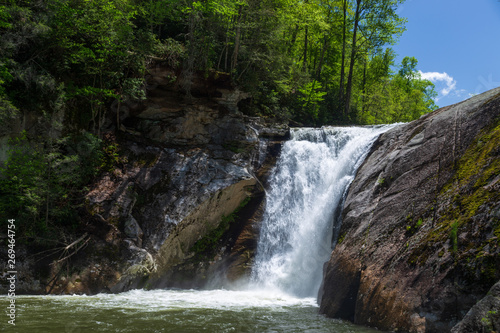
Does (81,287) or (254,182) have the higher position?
(254,182)

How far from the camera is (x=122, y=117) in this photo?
14023 millimetres

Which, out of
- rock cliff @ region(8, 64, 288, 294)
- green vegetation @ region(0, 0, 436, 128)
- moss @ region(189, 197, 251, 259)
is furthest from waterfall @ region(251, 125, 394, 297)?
green vegetation @ region(0, 0, 436, 128)

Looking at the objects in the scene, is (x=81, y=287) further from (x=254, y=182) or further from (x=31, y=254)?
(x=254, y=182)

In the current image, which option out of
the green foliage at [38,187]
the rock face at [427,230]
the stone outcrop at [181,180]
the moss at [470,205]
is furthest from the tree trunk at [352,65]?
the green foliage at [38,187]

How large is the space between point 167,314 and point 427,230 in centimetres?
549

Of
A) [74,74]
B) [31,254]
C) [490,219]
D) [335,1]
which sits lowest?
[31,254]

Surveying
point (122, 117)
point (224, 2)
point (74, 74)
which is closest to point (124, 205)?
point (122, 117)

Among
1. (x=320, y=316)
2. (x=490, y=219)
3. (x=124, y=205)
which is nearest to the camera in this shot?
(x=490, y=219)

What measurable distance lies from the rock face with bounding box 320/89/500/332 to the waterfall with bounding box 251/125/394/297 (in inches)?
87.5

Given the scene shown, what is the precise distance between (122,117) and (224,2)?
6.20 meters

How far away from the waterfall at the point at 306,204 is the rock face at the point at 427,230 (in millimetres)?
2223

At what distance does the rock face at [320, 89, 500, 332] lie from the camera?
5387mm

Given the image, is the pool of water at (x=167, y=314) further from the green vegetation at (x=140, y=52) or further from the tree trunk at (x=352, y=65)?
the tree trunk at (x=352, y=65)

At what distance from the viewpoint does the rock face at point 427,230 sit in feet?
17.7
